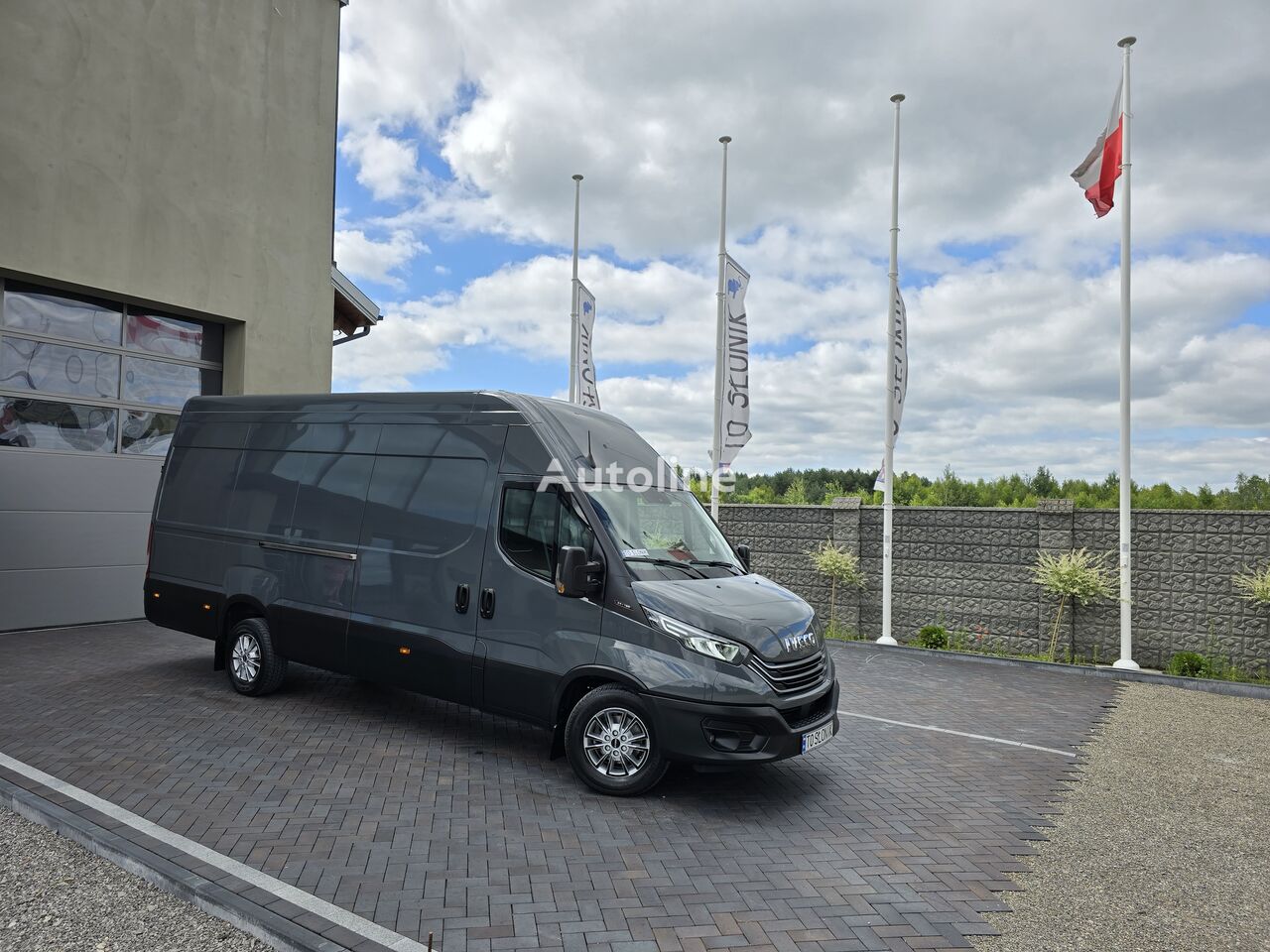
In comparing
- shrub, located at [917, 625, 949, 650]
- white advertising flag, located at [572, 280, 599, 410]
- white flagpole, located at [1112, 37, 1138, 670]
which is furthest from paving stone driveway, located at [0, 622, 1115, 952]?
white advertising flag, located at [572, 280, 599, 410]

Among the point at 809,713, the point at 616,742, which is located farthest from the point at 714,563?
the point at 616,742

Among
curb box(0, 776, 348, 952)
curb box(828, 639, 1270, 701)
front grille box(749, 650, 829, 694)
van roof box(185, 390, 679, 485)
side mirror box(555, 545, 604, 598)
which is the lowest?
curb box(828, 639, 1270, 701)

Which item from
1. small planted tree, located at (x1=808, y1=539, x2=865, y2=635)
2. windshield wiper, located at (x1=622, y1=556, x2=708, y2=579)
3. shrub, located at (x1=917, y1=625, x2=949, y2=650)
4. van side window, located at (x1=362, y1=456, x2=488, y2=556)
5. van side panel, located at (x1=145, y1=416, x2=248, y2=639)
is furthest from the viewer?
small planted tree, located at (x1=808, y1=539, x2=865, y2=635)

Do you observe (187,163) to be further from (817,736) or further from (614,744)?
(817,736)

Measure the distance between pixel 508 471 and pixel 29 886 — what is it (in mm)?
3586

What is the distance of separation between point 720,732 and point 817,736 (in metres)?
0.77

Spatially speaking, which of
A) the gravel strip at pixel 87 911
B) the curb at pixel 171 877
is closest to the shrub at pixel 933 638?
the curb at pixel 171 877

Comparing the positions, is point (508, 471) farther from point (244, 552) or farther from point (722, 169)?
point (722, 169)

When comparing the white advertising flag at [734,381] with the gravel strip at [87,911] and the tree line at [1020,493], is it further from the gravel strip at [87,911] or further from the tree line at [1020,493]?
the gravel strip at [87,911]

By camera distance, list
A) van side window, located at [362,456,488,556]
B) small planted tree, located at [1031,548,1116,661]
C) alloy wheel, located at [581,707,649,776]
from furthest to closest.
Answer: small planted tree, located at [1031,548,1116,661] < van side window, located at [362,456,488,556] < alloy wheel, located at [581,707,649,776]

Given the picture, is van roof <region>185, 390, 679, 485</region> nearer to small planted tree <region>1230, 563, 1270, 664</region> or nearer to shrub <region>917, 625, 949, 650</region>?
shrub <region>917, 625, 949, 650</region>

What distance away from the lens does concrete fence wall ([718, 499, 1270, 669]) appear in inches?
461

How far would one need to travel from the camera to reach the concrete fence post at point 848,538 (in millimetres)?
15211

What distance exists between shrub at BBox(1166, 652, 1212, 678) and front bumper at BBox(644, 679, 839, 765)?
8.66 m
